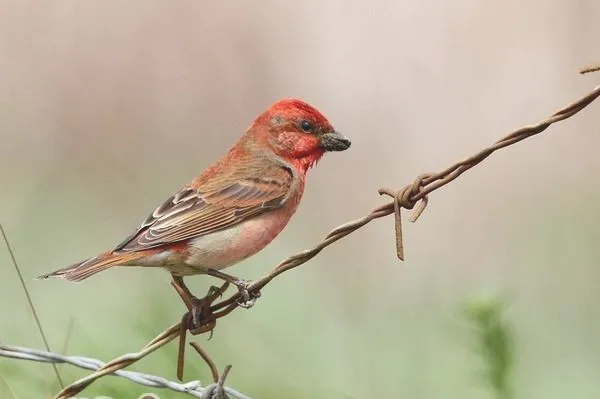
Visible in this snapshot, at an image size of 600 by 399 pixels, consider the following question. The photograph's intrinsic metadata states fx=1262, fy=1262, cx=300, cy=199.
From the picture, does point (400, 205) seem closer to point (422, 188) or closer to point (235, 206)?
point (422, 188)

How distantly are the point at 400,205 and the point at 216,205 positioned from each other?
1006 mm

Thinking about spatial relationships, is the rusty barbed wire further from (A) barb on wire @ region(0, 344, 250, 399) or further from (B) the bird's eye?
(B) the bird's eye

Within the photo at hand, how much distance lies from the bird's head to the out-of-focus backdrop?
1339mm

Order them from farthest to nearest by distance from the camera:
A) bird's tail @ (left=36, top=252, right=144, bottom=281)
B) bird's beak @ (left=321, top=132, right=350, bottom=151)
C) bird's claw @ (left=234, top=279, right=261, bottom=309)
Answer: bird's beak @ (left=321, top=132, right=350, bottom=151) → bird's tail @ (left=36, top=252, right=144, bottom=281) → bird's claw @ (left=234, top=279, right=261, bottom=309)

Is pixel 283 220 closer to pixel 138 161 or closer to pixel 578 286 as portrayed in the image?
pixel 578 286

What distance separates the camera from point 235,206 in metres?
3.91

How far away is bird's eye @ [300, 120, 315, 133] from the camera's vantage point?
13.2ft

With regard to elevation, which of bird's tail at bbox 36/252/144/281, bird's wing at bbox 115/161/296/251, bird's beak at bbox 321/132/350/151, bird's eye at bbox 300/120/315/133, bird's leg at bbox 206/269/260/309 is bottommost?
bird's leg at bbox 206/269/260/309

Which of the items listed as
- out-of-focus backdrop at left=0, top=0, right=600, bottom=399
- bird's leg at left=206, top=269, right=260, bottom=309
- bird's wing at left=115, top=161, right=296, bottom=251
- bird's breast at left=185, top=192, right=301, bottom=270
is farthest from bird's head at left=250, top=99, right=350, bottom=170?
out-of-focus backdrop at left=0, top=0, right=600, bottom=399

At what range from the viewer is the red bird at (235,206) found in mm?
3748

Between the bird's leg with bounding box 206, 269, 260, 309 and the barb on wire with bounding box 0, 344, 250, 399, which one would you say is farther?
the bird's leg with bounding box 206, 269, 260, 309

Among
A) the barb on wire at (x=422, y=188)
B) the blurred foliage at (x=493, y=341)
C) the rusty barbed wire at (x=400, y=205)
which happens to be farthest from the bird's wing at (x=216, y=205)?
the blurred foliage at (x=493, y=341)

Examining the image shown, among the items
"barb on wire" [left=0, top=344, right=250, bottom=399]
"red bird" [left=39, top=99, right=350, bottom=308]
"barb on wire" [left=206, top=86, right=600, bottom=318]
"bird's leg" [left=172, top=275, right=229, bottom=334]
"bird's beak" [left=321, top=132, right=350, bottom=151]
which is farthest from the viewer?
"bird's beak" [left=321, top=132, right=350, bottom=151]

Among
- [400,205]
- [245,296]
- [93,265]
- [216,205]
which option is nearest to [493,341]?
[400,205]
